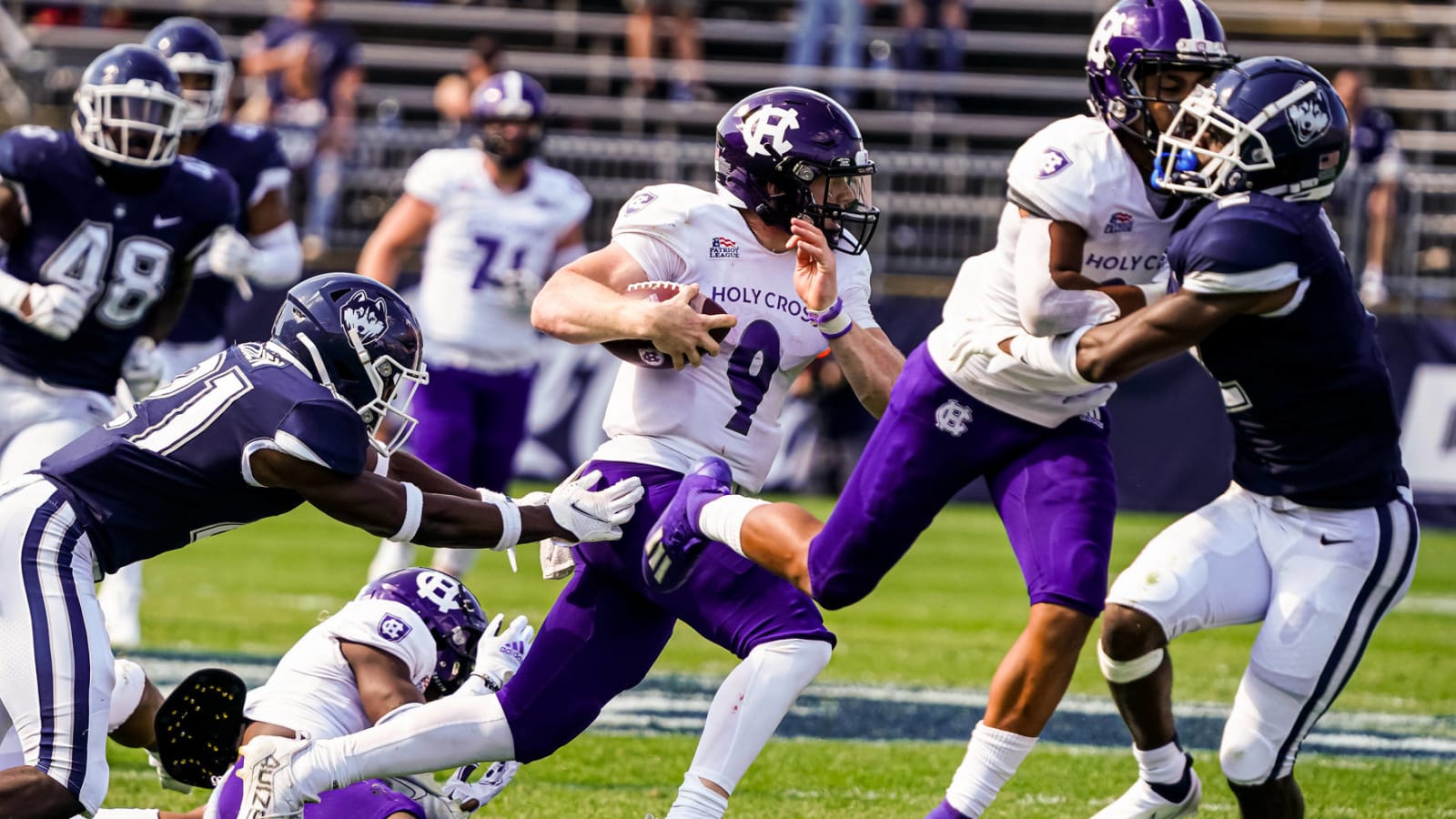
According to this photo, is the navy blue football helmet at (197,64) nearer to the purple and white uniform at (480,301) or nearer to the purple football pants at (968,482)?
the purple and white uniform at (480,301)

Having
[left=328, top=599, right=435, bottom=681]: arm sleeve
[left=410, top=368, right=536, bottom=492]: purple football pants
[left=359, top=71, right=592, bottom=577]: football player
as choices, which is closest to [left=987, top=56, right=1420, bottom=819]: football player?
[left=328, top=599, right=435, bottom=681]: arm sleeve

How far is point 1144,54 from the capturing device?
4.31m

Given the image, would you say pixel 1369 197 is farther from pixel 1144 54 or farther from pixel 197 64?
pixel 1144 54

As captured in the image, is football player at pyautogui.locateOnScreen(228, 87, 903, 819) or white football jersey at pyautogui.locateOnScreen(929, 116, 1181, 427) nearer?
football player at pyautogui.locateOnScreen(228, 87, 903, 819)

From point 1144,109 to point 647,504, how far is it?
152 cm

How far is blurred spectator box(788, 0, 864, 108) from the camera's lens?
1513 cm

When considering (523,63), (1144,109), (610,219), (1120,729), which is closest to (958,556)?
(610,219)

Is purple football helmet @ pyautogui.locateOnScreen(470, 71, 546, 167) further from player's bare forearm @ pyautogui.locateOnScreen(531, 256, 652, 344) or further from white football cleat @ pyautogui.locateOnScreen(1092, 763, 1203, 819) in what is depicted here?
white football cleat @ pyautogui.locateOnScreen(1092, 763, 1203, 819)

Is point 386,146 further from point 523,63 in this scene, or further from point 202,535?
point 202,535

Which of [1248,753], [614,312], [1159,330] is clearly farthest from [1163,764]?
[614,312]

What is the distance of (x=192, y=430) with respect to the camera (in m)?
3.82

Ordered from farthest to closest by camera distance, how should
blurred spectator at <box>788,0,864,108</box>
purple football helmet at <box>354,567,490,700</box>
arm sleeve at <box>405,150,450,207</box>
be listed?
blurred spectator at <box>788,0,864,108</box>
arm sleeve at <box>405,150,450,207</box>
purple football helmet at <box>354,567,490,700</box>

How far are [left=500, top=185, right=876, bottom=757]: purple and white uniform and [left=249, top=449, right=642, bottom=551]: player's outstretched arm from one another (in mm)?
84

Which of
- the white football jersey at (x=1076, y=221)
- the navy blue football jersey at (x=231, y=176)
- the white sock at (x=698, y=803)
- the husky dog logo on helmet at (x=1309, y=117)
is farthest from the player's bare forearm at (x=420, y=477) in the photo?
the navy blue football jersey at (x=231, y=176)
